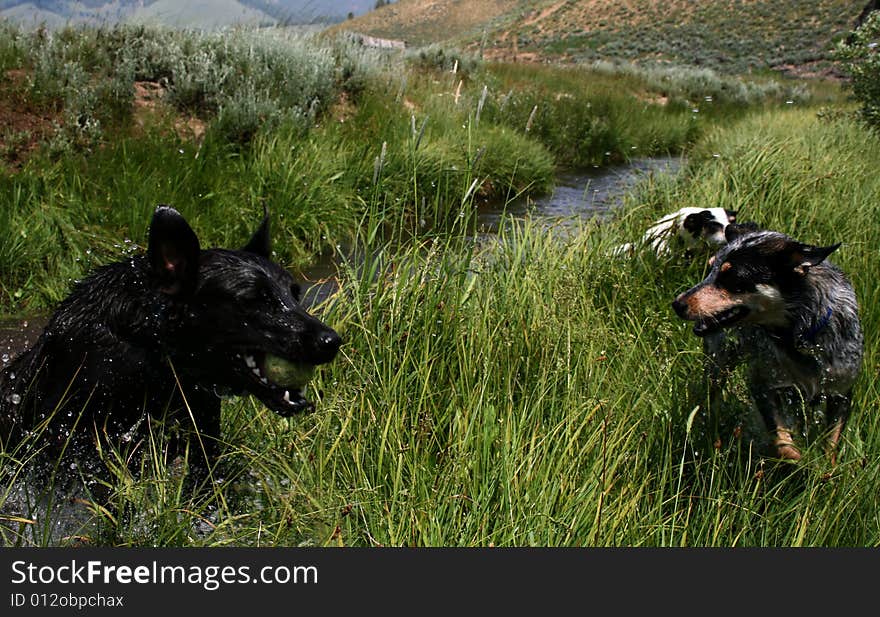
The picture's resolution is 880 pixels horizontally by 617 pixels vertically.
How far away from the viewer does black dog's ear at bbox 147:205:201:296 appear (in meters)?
2.72

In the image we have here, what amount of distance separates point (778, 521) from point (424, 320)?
5.84 feet

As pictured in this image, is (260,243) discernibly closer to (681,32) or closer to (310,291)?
(310,291)

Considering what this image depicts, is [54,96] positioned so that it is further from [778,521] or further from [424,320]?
[778,521]

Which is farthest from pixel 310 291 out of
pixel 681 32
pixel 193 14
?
pixel 681 32

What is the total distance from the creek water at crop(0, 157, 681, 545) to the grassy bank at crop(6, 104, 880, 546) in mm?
251

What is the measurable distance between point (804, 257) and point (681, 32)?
218ft

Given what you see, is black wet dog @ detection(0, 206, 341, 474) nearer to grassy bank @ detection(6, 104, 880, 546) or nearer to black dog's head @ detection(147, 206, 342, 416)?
black dog's head @ detection(147, 206, 342, 416)

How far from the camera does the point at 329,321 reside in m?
4.26

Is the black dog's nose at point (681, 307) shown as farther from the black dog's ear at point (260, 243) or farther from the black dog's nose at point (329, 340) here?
the black dog's ear at point (260, 243)

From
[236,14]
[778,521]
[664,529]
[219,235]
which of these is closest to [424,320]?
[664,529]

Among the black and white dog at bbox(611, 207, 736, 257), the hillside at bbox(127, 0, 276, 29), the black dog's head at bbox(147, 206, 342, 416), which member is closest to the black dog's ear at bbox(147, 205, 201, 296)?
the black dog's head at bbox(147, 206, 342, 416)

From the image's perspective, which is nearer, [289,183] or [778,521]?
[778,521]

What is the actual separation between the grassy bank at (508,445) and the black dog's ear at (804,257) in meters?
0.63

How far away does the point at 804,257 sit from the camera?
3139 millimetres
